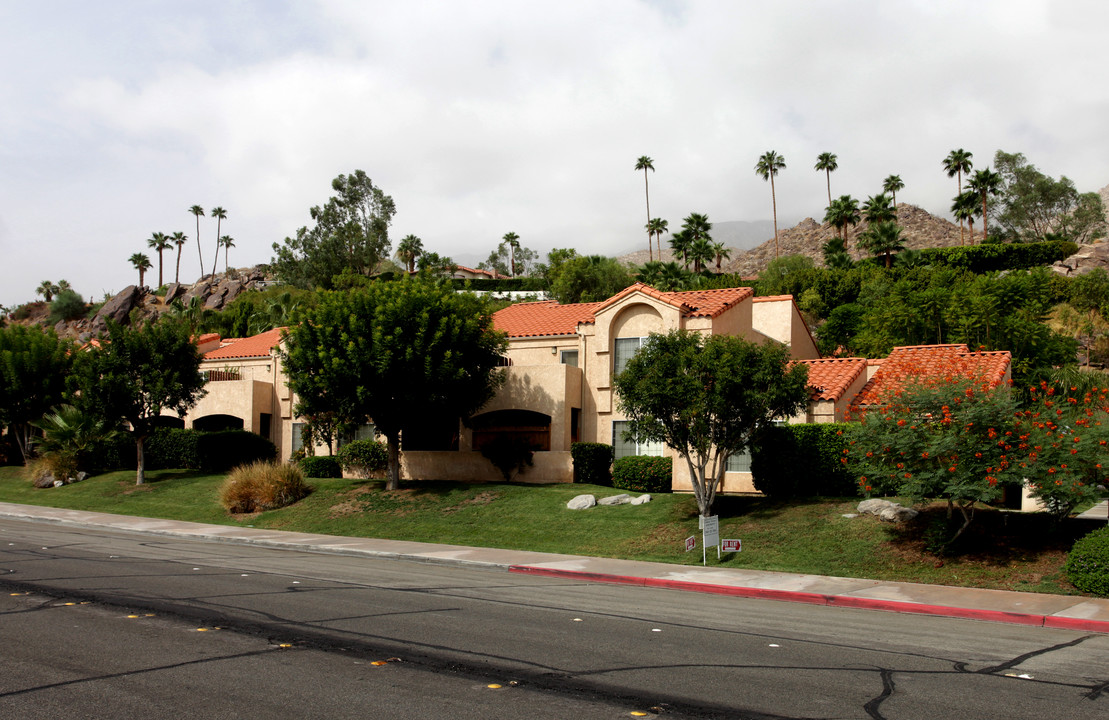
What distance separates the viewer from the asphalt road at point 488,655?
7.71m

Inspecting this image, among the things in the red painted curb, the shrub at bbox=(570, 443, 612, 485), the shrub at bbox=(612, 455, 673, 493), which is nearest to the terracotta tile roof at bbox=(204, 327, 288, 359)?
the shrub at bbox=(570, 443, 612, 485)

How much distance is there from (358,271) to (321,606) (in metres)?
70.4

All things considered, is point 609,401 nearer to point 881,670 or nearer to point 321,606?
point 321,606

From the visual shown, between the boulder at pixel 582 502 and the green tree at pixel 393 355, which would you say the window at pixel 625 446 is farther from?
the green tree at pixel 393 355

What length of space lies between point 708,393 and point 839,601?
6867 mm

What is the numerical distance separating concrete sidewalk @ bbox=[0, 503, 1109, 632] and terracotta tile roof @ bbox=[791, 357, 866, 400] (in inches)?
349

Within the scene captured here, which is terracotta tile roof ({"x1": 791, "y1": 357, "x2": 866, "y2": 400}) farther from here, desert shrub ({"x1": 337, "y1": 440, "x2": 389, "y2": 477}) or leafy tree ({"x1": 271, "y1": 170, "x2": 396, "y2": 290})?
leafy tree ({"x1": 271, "y1": 170, "x2": 396, "y2": 290})

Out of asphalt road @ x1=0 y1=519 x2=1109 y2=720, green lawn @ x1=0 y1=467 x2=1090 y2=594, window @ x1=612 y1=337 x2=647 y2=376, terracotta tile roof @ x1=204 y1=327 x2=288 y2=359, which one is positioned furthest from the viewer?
terracotta tile roof @ x1=204 y1=327 x2=288 y2=359

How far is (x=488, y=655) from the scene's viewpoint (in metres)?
9.64

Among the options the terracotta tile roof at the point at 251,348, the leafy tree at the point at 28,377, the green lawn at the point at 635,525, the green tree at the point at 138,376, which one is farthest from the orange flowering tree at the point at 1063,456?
the leafy tree at the point at 28,377

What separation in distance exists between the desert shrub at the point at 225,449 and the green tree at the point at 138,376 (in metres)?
1.82

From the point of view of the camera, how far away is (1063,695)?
8453mm

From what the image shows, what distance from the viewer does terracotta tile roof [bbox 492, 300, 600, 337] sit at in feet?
111

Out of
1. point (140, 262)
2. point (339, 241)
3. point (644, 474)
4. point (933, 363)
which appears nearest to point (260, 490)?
point (644, 474)
